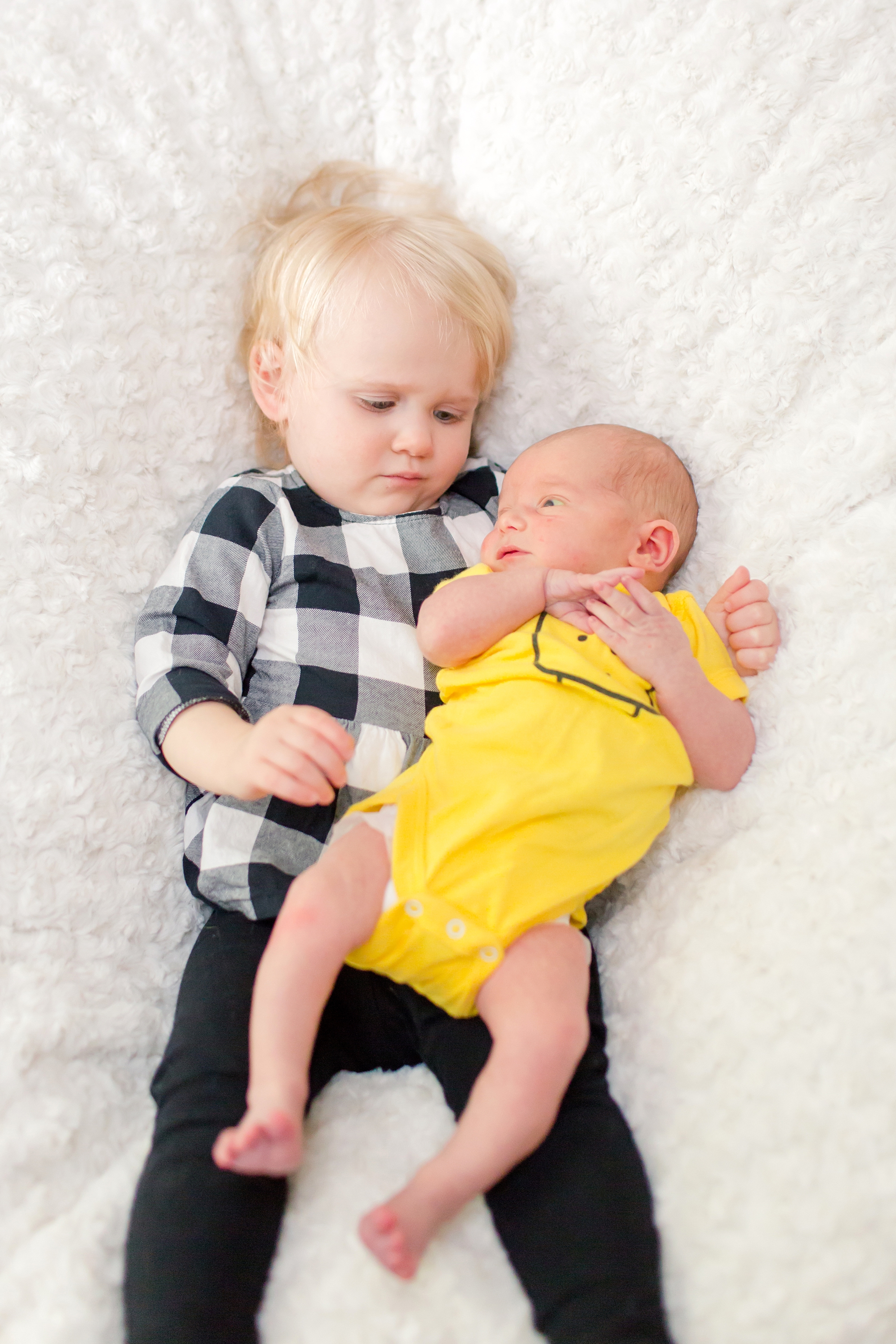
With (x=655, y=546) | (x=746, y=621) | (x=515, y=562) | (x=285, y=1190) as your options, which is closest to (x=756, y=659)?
(x=746, y=621)

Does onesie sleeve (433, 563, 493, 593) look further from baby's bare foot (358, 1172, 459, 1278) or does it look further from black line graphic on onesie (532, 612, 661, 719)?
baby's bare foot (358, 1172, 459, 1278)

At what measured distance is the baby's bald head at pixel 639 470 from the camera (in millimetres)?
1145

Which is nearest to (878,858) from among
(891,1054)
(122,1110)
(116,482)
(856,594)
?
(891,1054)

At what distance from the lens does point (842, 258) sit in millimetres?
1085

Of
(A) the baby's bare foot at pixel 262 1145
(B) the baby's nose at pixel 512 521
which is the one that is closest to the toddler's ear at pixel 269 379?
(B) the baby's nose at pixel 512 521

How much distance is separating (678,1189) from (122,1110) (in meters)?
0.51

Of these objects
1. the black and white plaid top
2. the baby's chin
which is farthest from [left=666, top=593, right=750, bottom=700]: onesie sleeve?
the black and white plaid top

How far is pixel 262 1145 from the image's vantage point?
770 millimetres

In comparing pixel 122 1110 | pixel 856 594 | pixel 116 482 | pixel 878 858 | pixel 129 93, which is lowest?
pixel 122 1110

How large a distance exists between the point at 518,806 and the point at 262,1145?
0.36 metres

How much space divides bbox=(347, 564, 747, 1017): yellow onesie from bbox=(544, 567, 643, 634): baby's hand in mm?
33

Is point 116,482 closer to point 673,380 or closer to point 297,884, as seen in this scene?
point 297,884

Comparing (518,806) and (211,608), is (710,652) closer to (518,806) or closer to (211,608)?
(518,806)

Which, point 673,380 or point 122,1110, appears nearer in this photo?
point 122,1110
